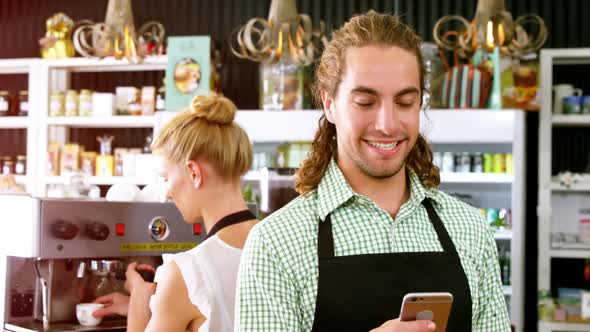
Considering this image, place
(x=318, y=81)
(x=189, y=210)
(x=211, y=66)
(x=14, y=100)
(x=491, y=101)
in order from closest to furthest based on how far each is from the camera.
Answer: (x=318, y=81) < (x=189, y=210) < (x=491, y=101) < (x=211, y=66) < (x=14, y=100)

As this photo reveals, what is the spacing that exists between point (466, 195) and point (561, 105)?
0.85 metres

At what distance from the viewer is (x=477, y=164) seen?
5797mm

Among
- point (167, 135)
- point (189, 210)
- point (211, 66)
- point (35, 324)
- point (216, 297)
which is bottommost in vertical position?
point (35, 324)

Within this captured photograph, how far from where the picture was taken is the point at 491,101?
580cm

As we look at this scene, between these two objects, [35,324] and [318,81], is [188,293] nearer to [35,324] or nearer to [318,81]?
[318,81]

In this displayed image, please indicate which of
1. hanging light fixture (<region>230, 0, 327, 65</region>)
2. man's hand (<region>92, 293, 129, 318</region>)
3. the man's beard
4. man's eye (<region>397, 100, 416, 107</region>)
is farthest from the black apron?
hanging light fixture (<region>230, 0, 327, 65</region>)

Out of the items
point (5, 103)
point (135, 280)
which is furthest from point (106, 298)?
point (5, 103)

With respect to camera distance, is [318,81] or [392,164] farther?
[318,81]

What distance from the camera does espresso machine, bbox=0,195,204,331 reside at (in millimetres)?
2584

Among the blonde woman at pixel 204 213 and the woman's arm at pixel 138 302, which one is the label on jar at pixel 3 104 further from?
the blonde woman at pixel 204 213

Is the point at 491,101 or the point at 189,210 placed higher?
the point at 491,101

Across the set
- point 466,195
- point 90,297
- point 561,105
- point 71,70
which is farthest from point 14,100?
point 90,297

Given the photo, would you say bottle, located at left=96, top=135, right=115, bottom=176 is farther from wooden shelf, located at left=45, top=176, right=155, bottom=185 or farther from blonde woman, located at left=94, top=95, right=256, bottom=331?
blonde woman, located at left=94, top=95, right=256, bottom=331

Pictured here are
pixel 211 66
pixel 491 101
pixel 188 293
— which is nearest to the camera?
pixel 188 293
